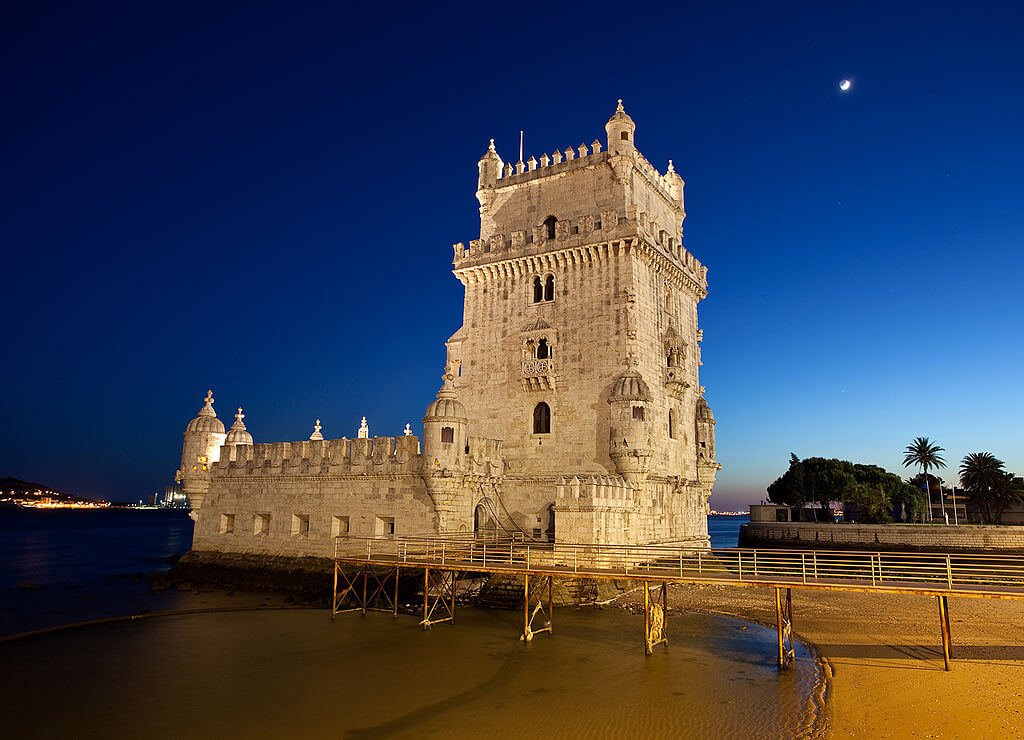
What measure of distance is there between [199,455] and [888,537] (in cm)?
5250

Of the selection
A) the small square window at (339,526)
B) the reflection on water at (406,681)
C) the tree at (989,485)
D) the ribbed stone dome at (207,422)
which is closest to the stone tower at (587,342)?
the reflection on water at (406,681)

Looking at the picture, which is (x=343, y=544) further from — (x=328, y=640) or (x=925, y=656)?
(x=925, y=656)

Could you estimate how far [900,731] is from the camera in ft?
47.9

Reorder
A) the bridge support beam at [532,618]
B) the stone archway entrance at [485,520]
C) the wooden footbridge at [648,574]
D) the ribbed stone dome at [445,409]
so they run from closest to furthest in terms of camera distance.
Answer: the wooden footbridge at [648,574]
the bridge support beam at [532,618]
the ribbed stone dome at [445,409]
the stone archway entrance at [485,520]

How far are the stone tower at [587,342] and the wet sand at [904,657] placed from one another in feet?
19.8

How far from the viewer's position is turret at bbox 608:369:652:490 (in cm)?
3023

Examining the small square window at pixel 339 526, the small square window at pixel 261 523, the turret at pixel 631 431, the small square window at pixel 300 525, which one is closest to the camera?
the turret at pixel 631 431

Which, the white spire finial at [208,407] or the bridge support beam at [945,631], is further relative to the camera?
the white spire finial at [208,407]

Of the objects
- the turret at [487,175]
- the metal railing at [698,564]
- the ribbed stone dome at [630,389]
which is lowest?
the metal railing at [698,564]

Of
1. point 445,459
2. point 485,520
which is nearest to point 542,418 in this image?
point 485,520

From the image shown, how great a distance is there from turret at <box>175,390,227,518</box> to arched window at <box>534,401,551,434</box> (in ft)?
65.1

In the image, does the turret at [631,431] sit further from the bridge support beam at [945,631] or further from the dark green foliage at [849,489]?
the dark green foliage at [849,489]

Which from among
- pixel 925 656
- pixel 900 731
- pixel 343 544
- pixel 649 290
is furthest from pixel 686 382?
pixel 900 731

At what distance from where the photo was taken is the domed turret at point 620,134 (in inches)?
1352
